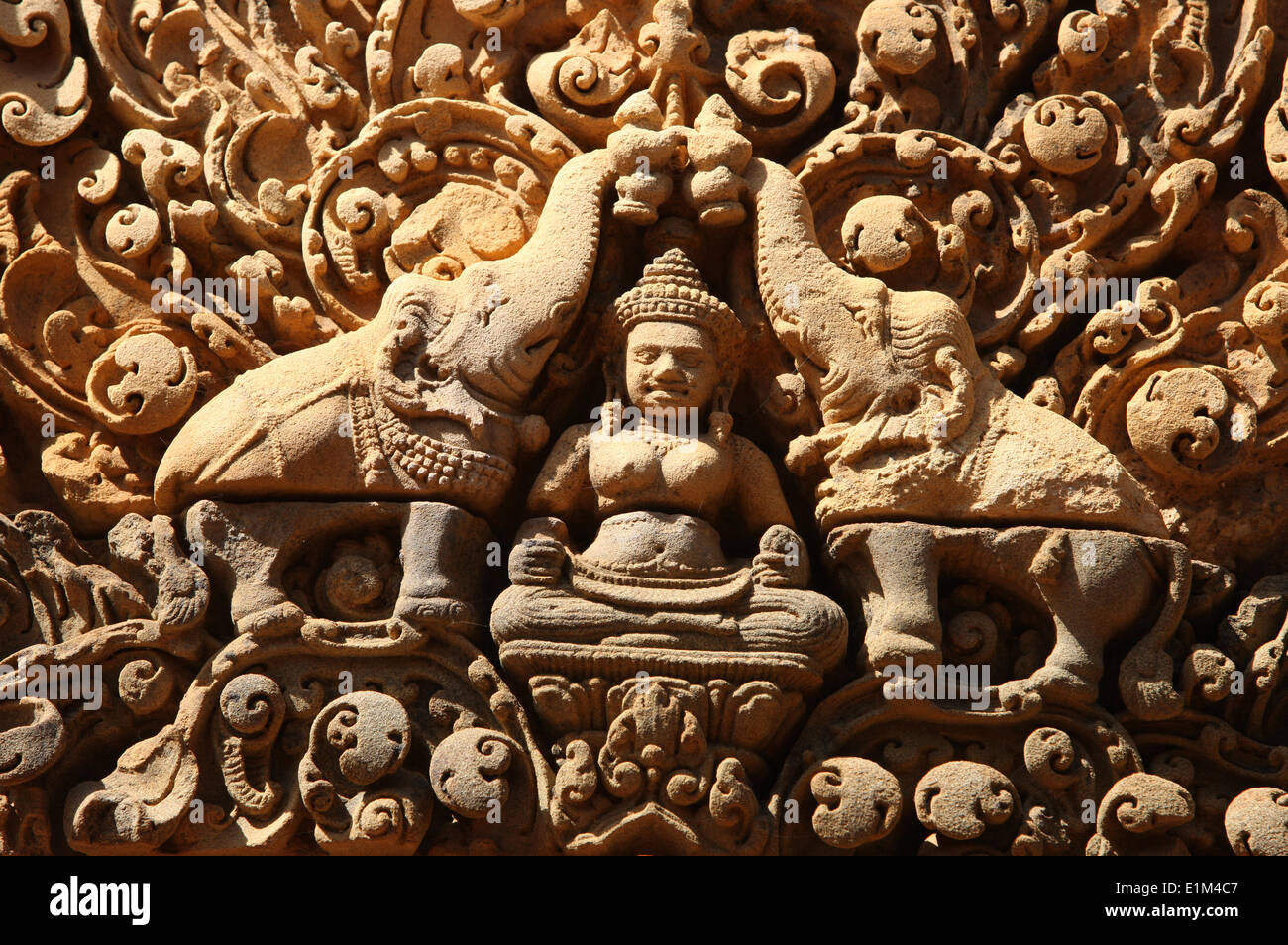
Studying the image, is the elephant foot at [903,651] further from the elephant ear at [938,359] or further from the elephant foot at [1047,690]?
the elephant ear at [938,359]

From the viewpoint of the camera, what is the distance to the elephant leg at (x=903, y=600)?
16.6 feet

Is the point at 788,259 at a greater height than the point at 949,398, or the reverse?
the point at 788,259

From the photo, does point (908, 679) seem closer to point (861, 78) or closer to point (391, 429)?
point (391, 429)

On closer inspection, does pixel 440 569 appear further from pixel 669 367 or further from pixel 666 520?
pixel 669 367

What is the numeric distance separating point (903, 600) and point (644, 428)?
84cm

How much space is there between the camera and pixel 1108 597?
512cm

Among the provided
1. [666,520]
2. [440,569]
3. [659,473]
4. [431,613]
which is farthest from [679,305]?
[431,613]

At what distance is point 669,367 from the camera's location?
208 inches

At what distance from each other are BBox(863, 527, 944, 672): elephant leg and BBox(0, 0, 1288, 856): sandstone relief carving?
0.02 meters

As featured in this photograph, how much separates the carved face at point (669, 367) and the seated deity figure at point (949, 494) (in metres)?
0.25

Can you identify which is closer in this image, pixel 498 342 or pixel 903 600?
pixel 903 600

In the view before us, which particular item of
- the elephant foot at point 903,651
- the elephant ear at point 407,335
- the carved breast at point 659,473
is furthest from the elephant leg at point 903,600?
the elephant ear at point 407,335

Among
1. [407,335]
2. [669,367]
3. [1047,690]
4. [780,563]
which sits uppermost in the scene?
[407,335]

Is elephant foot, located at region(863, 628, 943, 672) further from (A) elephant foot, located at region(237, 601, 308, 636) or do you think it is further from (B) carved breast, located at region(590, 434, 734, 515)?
(A) elephant foot, located at region(237, 601, 308, 636)
